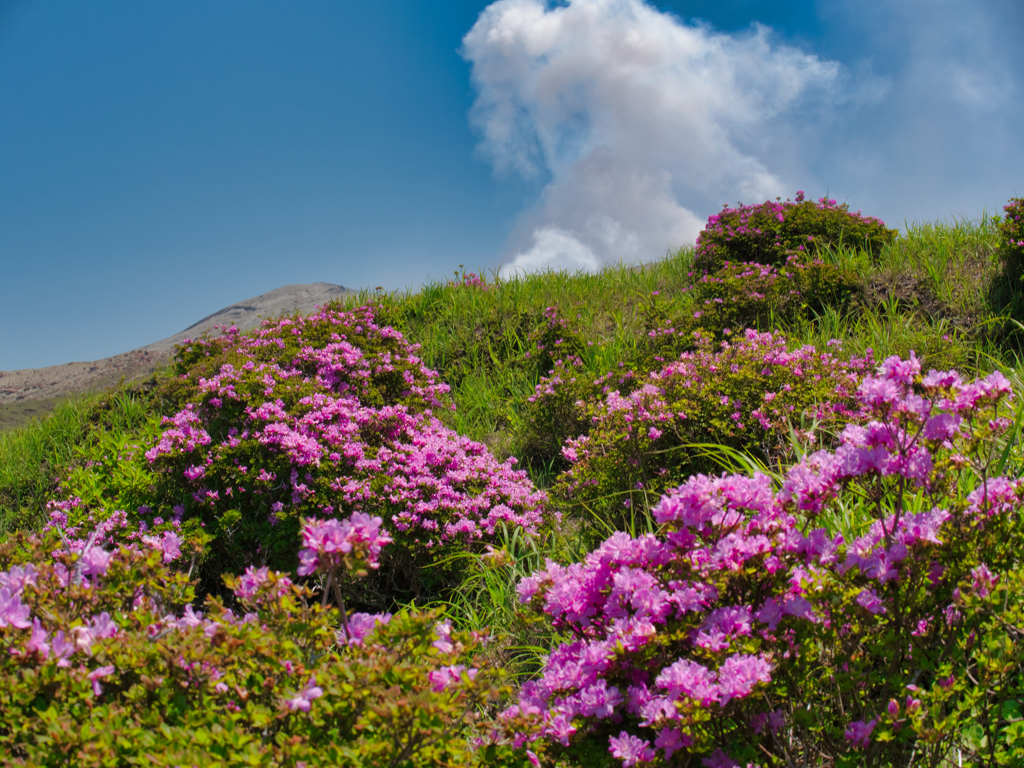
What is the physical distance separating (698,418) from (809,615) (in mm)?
3143

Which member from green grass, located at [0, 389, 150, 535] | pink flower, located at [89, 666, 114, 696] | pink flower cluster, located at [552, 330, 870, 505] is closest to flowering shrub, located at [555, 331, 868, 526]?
pink flower cluster, located at [552, 330, 870, 505]

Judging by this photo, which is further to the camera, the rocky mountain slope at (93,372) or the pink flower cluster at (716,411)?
the rocky mountain slope at (93,372)

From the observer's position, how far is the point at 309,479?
454 cm

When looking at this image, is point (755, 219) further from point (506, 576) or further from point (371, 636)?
point (371, 636)

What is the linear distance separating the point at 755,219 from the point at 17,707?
10086 mm

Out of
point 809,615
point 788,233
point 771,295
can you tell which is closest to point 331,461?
point 809,615

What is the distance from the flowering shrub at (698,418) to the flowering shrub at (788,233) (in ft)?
15.3

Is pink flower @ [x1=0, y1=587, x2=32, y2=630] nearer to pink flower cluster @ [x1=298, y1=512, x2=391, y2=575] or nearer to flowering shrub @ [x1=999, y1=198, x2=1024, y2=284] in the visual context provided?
pink flower cluster @ [x1=298, y1=512, x2=391, y2=575]

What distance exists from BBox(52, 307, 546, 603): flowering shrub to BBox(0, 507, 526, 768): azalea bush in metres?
2.41

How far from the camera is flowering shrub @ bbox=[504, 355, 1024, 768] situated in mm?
1688

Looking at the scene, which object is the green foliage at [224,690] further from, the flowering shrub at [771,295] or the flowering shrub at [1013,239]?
the flowering shrub at [1013,239]

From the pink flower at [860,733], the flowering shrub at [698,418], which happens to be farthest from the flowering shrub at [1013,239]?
the pink flower at [860,733]

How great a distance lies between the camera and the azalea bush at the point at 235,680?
143 cm

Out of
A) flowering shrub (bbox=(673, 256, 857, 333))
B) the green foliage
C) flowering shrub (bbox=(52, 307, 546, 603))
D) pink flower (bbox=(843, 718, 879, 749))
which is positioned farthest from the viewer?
flowering shrub (bbox=(673, 256, 857, 333))
